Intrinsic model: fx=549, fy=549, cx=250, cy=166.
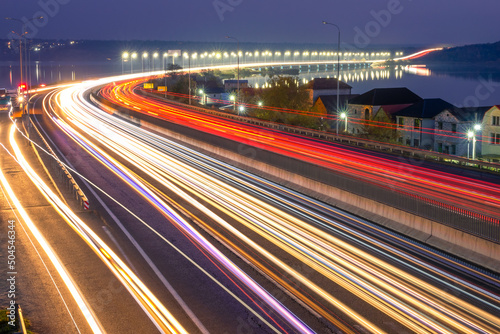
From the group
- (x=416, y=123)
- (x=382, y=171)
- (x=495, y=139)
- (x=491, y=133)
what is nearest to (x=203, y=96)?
(x=416, y=123)

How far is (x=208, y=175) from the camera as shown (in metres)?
29.7

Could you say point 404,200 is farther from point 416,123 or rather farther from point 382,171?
point 416,123

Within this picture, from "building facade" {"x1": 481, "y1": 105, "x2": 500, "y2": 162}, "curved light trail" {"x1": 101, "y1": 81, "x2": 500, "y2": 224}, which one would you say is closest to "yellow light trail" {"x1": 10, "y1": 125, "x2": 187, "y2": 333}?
"curved light trail" {"x1": 101, "y1": 81, "x2": 500, "y2": 224}

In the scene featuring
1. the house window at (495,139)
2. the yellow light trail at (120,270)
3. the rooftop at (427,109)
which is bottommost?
the yellow light trail at (120,270)

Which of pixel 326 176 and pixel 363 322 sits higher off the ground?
pixel 326 176

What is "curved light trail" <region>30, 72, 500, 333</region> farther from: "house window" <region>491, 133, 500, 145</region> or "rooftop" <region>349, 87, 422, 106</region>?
"rooftop" <region>349, 87, 422, 106</region>

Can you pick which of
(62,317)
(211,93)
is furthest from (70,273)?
(211,93)

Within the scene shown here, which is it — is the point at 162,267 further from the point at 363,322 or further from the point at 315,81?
the point at 315,81

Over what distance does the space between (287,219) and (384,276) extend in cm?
640

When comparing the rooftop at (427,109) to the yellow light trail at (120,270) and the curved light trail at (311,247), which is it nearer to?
the curved light trail at (311,247)

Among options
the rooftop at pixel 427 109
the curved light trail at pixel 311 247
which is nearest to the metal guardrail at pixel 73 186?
the curved light trail at pixel 311 247

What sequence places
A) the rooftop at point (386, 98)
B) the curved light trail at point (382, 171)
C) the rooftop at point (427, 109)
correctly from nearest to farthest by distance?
the curved light trail at point (382, 171), the rooftop at point (427, 109), the rooftop at point (386, 98)

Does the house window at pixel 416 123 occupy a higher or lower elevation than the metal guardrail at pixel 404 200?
higher

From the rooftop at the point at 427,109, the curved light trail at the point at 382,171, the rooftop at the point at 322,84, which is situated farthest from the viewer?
the rooftop at the point at 322,84
